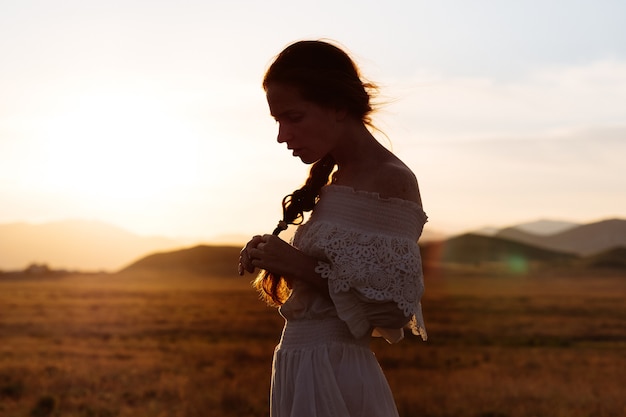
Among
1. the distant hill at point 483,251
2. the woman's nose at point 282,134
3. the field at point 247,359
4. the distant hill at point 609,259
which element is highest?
the distant hill at point 483,251

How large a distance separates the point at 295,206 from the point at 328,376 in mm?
570

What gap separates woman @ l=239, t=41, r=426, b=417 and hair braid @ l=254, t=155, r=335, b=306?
0.45ft

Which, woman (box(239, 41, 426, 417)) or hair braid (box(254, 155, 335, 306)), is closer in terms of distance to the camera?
woman (box(239, 41, 426, 417))

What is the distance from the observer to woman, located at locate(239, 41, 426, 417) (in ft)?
9.93

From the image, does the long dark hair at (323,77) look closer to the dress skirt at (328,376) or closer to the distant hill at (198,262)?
the dress skirt at (328,376)

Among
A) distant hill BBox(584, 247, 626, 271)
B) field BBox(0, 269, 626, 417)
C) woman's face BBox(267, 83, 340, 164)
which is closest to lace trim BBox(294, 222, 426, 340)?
woman's face BBox(267, 83, 340, 164)

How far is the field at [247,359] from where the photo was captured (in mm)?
15133

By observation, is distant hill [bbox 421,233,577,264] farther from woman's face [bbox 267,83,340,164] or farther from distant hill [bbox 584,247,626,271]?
woman's face [bbox 267,83,340,164]

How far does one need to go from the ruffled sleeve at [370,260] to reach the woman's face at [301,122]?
152 millimetres

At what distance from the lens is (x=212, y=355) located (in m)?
25.3

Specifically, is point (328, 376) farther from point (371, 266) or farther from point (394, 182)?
point (394, 182)

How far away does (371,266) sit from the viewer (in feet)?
9.96

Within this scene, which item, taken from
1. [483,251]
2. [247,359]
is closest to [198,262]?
[483,251]

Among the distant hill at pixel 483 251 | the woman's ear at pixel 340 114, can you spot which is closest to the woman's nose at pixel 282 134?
the woman's ear at pixel 340 114
